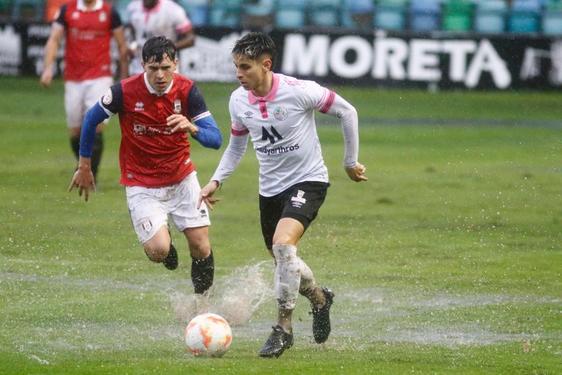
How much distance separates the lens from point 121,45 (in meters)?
17.8

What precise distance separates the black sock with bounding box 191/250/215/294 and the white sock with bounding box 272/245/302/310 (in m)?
1.76

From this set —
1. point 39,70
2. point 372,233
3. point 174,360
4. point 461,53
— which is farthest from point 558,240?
point 39,70

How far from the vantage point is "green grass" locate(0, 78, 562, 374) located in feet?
31.1

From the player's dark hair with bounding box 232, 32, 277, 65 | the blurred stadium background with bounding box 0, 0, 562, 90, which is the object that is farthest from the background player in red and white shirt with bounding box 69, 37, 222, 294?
the blurred stadium background with bounding box 0, 0, 562, 90

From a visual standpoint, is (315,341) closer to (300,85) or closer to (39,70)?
(300,85)

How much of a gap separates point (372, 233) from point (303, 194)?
5634mm

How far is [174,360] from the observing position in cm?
910

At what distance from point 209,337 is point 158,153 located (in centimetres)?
221

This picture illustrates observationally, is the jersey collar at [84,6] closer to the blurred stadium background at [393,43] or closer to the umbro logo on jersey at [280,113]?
the umbro logo on jersey at [280,113]

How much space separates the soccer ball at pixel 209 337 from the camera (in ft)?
30.2

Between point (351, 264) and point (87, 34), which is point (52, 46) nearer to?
point (87, 34)

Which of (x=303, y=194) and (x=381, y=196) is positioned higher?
(x=303, y=194)

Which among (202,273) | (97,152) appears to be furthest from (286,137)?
(97,152)

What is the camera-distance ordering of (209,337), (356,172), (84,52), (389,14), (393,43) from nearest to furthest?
1. (209,337)
2. (356,172)
3. (84,52)
4. (393,43)
5. (389,14)
